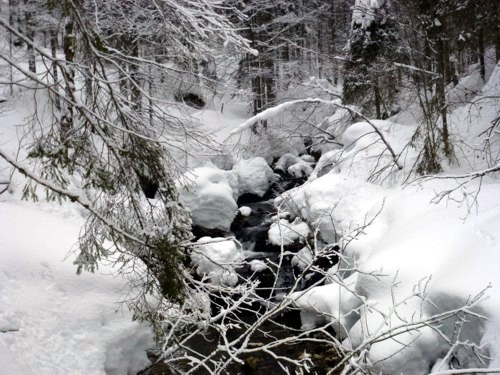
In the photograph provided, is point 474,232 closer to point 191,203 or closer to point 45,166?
point 45,166

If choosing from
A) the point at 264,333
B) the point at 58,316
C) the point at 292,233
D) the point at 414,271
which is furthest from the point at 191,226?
the point at 292,233

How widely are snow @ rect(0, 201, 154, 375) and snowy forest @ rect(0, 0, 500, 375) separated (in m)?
0.02

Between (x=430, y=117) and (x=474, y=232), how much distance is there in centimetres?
350

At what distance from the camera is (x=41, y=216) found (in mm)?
7121

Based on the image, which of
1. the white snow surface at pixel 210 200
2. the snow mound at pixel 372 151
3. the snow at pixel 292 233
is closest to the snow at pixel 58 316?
the snow at pixel 292 233

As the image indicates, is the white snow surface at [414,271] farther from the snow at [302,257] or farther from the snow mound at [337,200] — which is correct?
the snow at [302,257]

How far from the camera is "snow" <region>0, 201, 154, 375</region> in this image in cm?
402

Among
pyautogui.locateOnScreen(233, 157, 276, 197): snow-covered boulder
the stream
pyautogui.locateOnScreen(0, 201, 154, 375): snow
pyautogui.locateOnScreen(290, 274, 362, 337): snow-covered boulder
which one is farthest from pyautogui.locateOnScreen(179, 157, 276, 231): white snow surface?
pyautogui.locateOnScreen(0, 201, 154, 375): snow

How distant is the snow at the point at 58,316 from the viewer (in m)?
4.02

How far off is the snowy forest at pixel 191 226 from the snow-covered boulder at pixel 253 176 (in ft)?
14.9

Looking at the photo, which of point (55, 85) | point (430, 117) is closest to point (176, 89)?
point (55, 85)

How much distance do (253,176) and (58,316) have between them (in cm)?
1209

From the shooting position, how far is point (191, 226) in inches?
242

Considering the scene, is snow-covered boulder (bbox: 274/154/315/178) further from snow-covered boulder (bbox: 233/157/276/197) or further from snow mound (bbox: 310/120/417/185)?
snow mound (bbox: 310/120/417/185)
